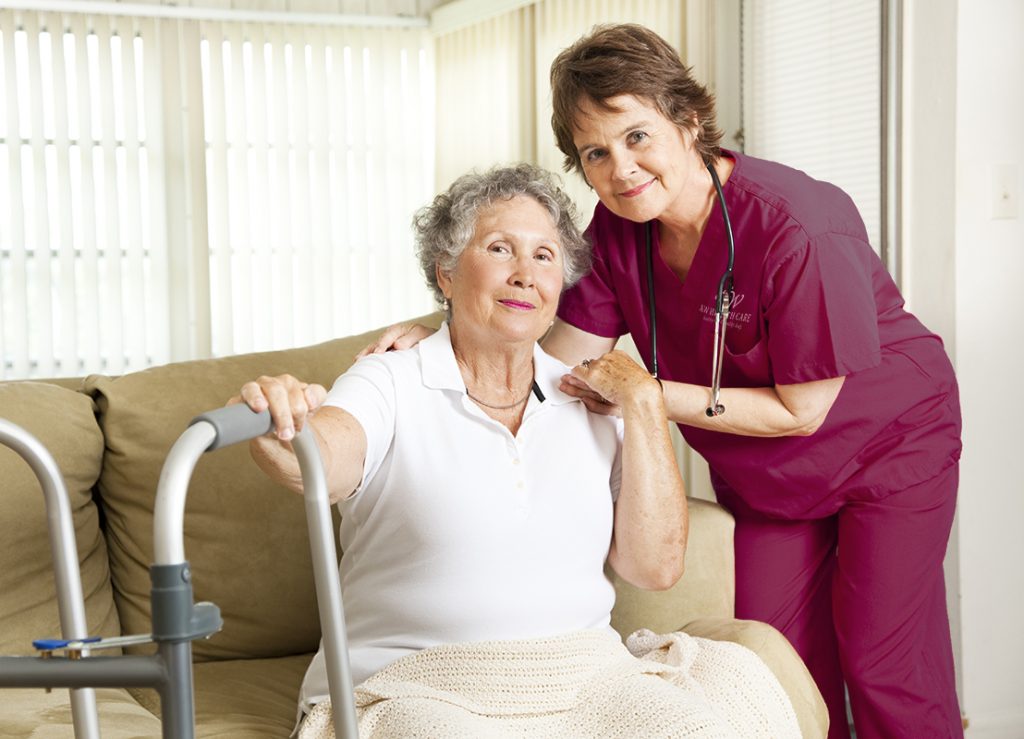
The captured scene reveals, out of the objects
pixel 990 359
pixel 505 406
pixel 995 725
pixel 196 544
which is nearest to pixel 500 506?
pixel 505 406

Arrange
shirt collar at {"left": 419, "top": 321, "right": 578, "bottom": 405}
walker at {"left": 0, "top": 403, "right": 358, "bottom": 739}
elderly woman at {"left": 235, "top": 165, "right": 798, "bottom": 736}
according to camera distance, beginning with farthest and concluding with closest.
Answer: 1. shirt collar at {"left": 419, "top": 321, "right": 578, "bottom": 405}
2. elderly woman at {"left": 235, "top": 165, "right": 798, "bottom": 736}
3. walker at {"left": 0, "top": 403, "right": 358, "bottom": 739}

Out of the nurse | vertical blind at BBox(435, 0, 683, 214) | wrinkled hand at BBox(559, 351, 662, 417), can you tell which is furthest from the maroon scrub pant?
vertical blind at BBox(435, 0, 683, 214)

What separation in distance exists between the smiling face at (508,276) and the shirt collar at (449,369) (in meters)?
0.04

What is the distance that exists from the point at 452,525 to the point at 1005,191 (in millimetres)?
1571

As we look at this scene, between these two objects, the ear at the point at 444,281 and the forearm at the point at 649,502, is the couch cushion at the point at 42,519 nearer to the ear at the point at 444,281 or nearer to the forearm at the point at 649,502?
the ear at the point at 444,281

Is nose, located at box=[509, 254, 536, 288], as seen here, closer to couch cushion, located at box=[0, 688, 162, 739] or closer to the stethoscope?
the stethoscope

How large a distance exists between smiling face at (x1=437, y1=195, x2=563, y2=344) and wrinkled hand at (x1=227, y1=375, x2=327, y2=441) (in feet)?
1.93

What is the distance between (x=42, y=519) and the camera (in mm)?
1840

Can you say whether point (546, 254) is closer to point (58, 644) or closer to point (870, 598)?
point (870, 598)

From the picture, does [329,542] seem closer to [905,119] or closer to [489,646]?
[489,646]

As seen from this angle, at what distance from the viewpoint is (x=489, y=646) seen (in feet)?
4.97

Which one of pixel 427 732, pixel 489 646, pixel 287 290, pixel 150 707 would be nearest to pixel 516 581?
pixel 489 646

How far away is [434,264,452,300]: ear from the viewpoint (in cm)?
176

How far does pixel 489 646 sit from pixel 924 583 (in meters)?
0.83
